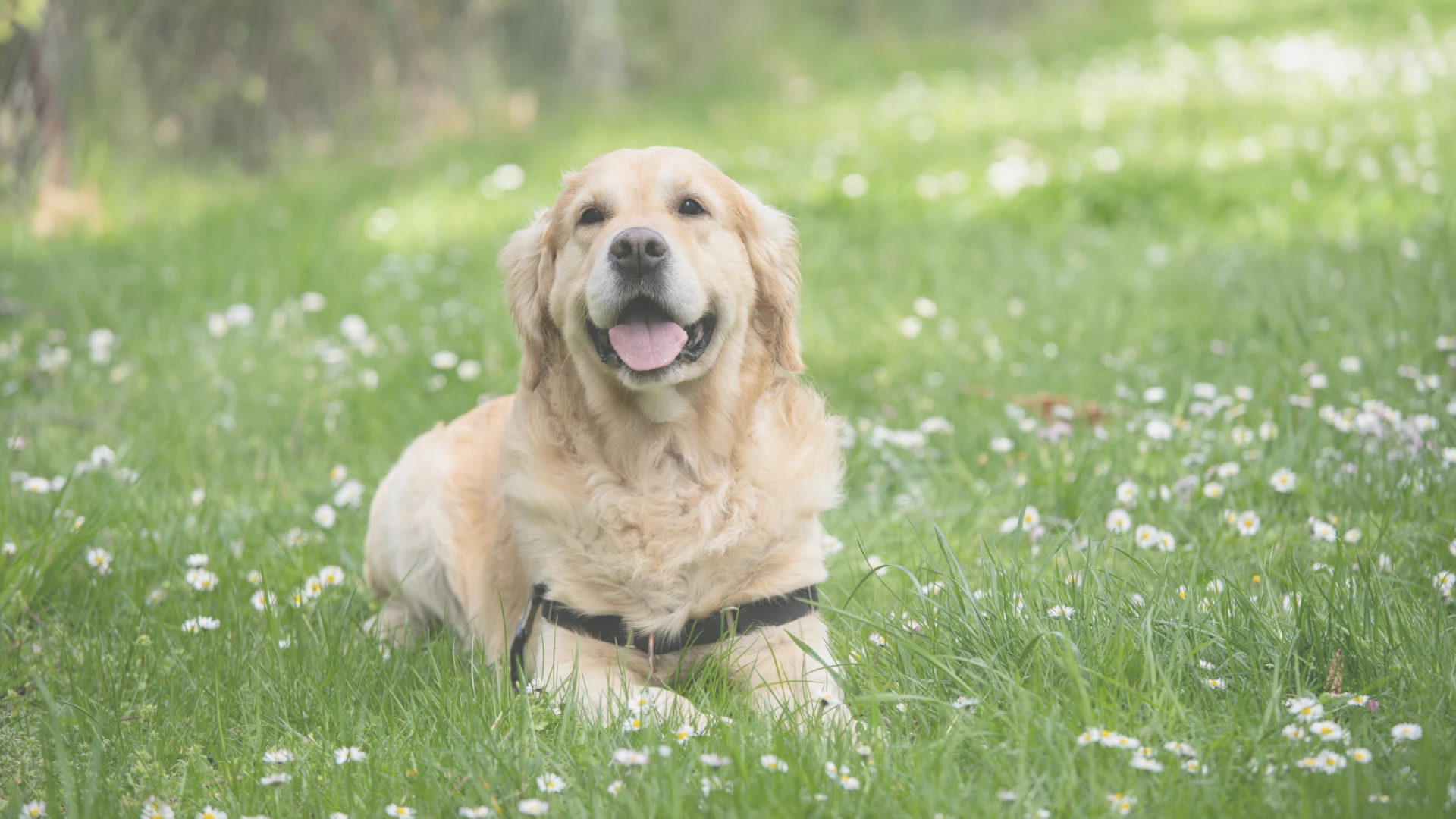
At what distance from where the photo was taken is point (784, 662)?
2689 mm

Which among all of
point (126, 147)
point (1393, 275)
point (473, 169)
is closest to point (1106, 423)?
point (1393, 275)

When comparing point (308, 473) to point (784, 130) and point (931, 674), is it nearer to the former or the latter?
point (931, 674)

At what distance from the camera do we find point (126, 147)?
743cm

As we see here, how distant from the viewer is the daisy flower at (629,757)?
6.66 feet

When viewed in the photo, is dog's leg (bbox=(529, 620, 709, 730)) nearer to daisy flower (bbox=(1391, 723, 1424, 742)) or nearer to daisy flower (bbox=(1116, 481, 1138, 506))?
daisy flower (bbox=(1391, 723, 1424, 742))

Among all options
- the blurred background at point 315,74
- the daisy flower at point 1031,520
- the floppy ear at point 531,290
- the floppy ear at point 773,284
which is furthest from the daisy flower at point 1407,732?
the blurred background at point 315,74

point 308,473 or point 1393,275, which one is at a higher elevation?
point 1393,275

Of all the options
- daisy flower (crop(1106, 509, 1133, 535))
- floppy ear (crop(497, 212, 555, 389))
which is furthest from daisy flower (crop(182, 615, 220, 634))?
daisy flower (crop(1106, 509, 1133, 535))

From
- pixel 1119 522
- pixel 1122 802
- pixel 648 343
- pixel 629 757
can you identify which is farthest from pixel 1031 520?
pixel 629 757

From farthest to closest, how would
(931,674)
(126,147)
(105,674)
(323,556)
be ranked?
1. (126,147)
2. (323,556)
3. (105,674)
4. (931,674)

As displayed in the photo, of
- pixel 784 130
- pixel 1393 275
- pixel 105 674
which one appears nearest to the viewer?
pixel 105 674

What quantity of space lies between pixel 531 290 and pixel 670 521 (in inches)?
30.9

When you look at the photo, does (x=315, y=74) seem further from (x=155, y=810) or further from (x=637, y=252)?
(x=155, y=810)

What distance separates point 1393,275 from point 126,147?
6953 mm
